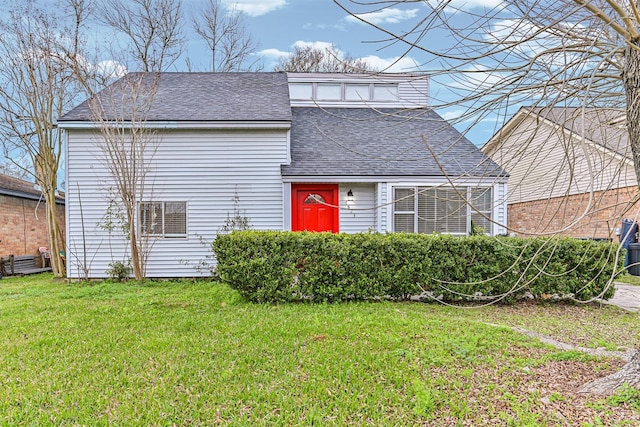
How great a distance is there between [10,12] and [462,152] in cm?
1284

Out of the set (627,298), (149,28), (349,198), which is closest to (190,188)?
(349,198)

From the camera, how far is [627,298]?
24.2 feet

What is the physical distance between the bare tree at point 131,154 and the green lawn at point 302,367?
300cm

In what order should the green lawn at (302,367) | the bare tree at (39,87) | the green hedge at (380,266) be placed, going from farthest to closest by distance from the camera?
the bare tree at (39,87) < the green hedge at (380,266) < the green lawn at (302,367)

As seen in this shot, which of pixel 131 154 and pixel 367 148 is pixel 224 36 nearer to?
pixel 367 148

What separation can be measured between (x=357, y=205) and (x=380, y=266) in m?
3.50

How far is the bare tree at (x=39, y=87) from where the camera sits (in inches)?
387

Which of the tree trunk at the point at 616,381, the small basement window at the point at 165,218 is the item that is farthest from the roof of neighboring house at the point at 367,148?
the tree trunk at the point at 616,381

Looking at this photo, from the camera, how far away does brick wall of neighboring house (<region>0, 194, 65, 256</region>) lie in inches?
461

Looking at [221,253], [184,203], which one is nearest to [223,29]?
[184,203]

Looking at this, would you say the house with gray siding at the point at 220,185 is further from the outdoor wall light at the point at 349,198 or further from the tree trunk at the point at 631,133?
the tree trunk at the point at 631,133

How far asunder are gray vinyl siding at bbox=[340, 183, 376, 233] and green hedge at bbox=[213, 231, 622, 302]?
3144mm

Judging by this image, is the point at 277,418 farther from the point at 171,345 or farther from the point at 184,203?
the point at 184,203

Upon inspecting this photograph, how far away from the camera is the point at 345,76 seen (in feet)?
42.5
